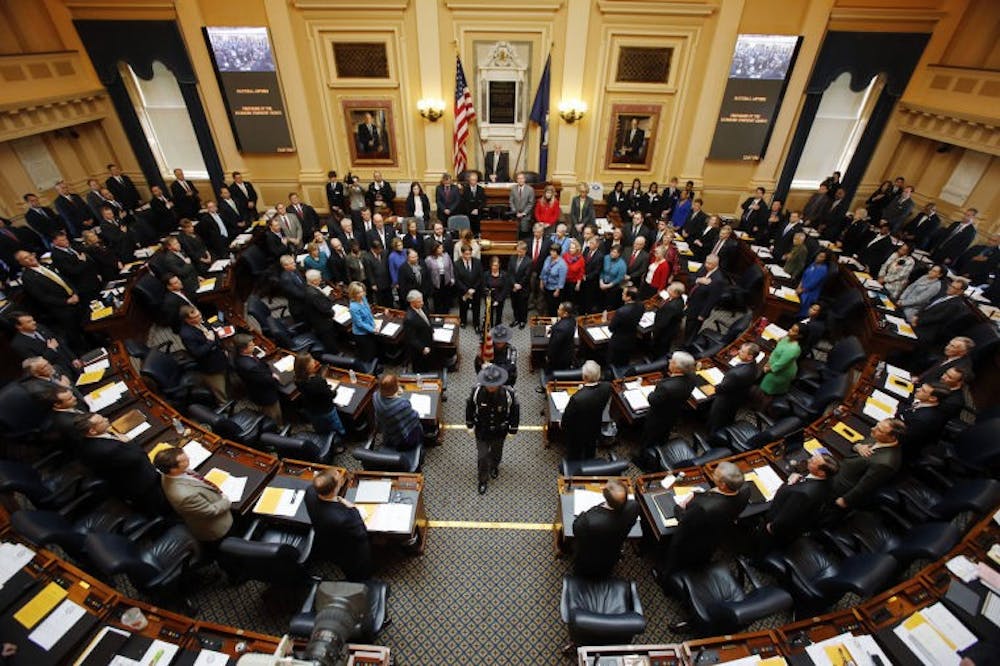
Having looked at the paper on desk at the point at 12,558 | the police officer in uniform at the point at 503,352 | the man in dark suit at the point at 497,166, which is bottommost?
the paper on desk at the point at 12,558

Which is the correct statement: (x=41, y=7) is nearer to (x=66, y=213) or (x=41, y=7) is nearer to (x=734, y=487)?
(x=66, y=213)

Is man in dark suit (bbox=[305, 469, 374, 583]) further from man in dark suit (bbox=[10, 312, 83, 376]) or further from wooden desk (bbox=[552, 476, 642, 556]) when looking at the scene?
man in dark suit (bbox=[10, 312, 83, 376])

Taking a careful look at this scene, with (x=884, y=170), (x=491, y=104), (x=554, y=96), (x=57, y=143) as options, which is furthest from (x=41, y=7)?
(x=884, y=170)

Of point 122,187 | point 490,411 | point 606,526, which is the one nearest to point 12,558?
point 490,411

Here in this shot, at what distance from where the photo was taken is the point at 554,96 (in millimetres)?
11438

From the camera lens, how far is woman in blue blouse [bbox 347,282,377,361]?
6.41m

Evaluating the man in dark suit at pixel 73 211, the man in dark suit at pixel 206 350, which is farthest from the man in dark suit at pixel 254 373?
the man in dark suit at pixel 73 211

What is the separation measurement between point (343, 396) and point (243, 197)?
26.3ft

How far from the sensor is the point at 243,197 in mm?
11141

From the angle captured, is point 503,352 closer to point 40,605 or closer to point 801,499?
point 801,499

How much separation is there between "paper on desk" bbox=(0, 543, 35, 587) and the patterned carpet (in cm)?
144

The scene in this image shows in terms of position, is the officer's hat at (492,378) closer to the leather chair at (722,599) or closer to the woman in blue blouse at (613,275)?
the leather chair at (722,599)

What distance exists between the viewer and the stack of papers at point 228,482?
171 inches

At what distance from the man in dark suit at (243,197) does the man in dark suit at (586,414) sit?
9.89 metres
